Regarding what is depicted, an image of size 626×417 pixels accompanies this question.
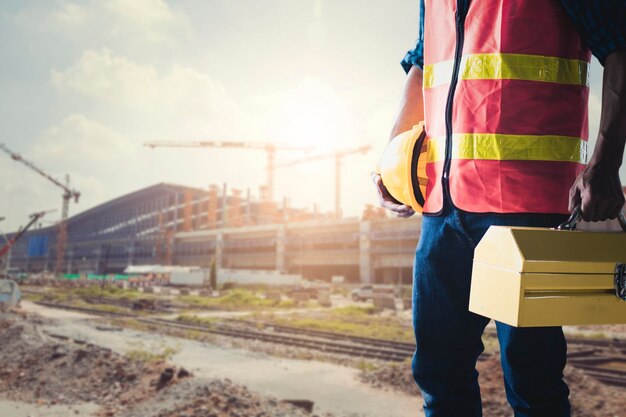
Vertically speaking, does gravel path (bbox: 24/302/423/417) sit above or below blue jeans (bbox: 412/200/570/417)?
below

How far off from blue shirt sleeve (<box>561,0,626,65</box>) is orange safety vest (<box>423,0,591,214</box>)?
46mm

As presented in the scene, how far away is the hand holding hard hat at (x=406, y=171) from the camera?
1.25m

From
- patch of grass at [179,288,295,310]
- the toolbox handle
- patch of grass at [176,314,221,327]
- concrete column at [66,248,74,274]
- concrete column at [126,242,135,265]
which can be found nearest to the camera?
the toolbox handle

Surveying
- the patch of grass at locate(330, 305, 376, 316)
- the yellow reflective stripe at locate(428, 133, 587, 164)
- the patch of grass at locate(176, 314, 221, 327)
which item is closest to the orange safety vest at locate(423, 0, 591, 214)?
the yellow reflective stripe at locate(428, 133, 587, 164)

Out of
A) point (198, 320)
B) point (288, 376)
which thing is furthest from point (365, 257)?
point (288, 376)

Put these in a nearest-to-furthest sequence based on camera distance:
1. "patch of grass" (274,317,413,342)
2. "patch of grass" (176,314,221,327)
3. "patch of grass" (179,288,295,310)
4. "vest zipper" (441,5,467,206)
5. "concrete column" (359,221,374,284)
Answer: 1. "vest zipper" (441,5,467,206)
2. "patch of grass" (274,317,413,342)
3. "patch of grass" (176,314,221,327)
4. "patch of grass" (179,288,295,310)
5. "concrete column" (359,221,374,284)

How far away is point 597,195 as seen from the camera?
3.07 feet

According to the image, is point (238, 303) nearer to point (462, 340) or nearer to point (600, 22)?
point (462, 340)

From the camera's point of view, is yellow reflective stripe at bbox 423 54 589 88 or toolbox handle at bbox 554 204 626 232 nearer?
toolbox handle at bbox 554 204 626 232

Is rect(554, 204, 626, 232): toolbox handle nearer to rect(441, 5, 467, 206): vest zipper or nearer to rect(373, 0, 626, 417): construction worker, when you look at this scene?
rect(373, 0, 626, 417): construction worker

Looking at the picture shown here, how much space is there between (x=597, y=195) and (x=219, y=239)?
201 feet

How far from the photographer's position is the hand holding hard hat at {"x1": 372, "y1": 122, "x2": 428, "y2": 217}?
1250 millimetres

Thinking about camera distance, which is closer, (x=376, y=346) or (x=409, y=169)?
A: (x=409, y=169)

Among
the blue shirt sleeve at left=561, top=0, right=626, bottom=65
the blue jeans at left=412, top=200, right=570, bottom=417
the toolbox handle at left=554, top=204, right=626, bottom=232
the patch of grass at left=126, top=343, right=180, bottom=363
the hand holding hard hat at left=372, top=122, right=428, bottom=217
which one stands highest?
the blue shirt sleeve at left=561, top=0, right=626, bottom=65
